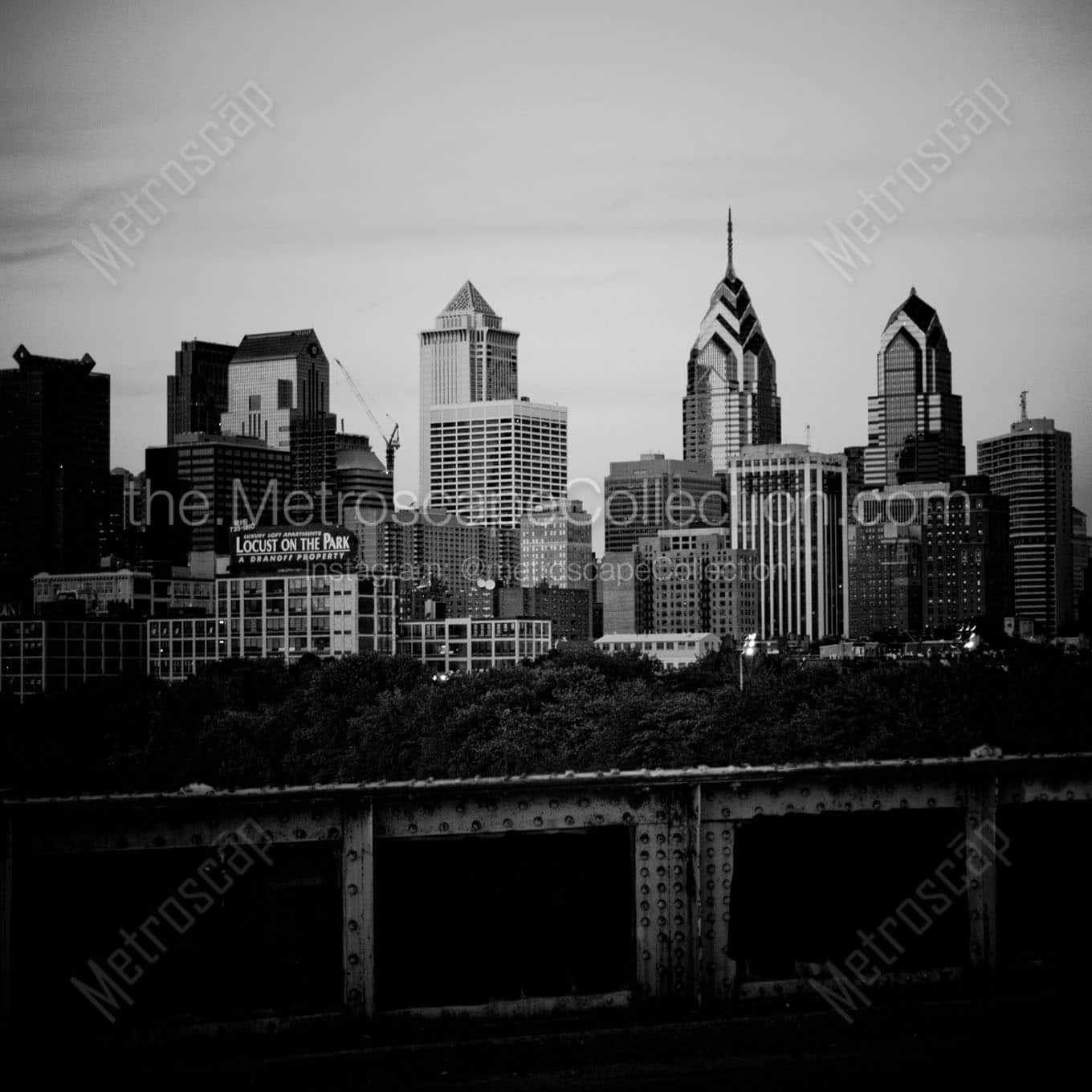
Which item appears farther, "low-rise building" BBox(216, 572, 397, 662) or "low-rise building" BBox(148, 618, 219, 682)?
"low-rise building" BBox(148, 618, 219, 682)

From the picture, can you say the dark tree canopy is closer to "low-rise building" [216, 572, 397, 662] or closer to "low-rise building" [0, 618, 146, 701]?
"low-rise building" [216, 572, 397, 662]

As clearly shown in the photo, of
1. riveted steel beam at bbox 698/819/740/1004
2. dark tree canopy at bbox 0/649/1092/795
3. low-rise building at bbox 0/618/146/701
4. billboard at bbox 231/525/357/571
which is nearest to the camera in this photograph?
riveted steel beam at bbox 698/819/740/1004

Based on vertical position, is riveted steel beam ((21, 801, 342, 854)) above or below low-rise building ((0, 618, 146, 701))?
above

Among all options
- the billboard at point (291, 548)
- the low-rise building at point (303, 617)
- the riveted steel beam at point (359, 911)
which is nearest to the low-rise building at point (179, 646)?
the low-rise building at point (303, 617)

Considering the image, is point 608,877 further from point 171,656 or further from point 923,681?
point 171,656

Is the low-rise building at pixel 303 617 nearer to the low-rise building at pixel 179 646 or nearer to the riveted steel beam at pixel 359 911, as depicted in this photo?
the low-rise building at pixel 179 646

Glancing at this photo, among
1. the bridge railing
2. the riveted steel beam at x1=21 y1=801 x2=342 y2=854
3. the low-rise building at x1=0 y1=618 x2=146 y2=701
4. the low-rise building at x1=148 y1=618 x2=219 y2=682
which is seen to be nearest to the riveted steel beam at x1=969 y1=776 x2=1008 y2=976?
the bridge railing

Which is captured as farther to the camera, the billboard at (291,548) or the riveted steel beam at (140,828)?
the billboard at (291,548)

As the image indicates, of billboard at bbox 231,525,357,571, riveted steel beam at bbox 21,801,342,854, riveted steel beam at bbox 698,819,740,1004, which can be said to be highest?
billboard at bbox 231,525,357,571
